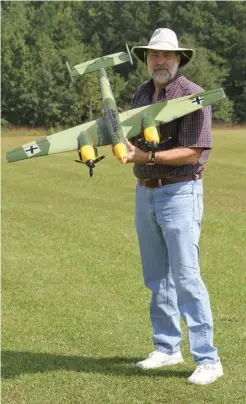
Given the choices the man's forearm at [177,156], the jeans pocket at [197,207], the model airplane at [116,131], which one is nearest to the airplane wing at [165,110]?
the model airplane at [116,131]

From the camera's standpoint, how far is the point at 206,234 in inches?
461

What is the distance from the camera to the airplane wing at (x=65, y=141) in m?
4.69

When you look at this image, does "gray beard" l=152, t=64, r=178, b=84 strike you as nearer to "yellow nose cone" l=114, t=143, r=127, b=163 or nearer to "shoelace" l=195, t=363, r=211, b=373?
"yellow nose cone" l=114, t=143, r=127, b=163

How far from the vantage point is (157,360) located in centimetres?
525

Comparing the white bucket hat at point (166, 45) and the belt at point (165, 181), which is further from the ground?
the white bucket hat at point (166, 45)

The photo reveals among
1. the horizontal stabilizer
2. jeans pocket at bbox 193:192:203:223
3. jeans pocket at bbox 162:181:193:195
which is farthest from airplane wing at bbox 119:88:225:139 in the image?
the horizontal stabilizer

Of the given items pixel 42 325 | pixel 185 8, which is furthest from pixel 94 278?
pixel 185 8

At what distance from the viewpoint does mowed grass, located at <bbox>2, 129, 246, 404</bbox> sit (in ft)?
16.3

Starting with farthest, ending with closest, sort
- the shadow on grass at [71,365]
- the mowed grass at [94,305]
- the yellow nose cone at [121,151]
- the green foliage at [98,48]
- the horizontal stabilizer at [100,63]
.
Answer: the green foliage at [98,48] < the horizontal stabilizer at [100,63] < the shadow on grass at [71,365] < the mowed grass at [94,305] < the yellow nose cone at [121,151]

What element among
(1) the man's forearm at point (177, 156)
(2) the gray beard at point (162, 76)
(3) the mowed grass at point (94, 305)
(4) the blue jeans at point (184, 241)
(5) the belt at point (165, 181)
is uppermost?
(2) the gray beard at point (162, 76)

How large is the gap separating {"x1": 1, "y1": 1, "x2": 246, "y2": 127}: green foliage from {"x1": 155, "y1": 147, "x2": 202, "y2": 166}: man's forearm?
57863 millimetres

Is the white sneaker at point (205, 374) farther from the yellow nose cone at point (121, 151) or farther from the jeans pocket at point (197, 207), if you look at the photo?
the yellow nose cone at point (121, 151)

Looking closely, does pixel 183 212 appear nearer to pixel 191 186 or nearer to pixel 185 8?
pixel 191 186

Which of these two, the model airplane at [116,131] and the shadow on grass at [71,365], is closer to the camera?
the model airplane at [116,131]
